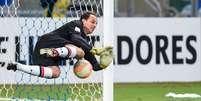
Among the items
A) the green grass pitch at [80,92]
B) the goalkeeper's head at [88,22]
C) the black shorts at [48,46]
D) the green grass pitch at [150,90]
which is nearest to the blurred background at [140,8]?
the green grass pitch at [80,92]

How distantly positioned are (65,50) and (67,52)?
0.03m

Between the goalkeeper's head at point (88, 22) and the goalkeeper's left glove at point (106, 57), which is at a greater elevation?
the goalkeeper's head at point (88, 22)

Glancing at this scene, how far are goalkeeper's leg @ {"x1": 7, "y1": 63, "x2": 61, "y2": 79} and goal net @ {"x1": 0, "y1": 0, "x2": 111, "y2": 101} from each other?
0.96 meters

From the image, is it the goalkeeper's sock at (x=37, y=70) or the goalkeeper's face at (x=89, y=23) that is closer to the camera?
the goalkeeper's sock at (x=37, y=70)

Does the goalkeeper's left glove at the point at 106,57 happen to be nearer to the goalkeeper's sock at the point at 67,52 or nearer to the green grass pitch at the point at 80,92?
the goalkeeper's sock at the point at 67,52

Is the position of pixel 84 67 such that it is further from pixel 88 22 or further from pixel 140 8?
pixel 140 8

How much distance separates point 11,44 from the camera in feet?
43.6

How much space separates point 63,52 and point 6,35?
14.8ft

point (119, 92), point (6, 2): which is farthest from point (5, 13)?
point (119, 92)

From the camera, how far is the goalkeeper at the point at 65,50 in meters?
8.97

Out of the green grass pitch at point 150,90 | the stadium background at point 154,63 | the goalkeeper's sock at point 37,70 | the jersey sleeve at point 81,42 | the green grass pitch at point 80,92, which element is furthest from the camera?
the stadium background at point 154,63

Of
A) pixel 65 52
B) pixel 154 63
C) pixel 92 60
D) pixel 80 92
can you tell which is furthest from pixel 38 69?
pixel 154 63

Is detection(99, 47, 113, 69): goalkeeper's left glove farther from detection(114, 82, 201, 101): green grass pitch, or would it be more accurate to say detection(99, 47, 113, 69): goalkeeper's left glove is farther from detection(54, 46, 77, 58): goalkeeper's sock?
detection(114, 82, 201, 101): green grass pitch

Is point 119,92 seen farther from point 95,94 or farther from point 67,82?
point 95,94
